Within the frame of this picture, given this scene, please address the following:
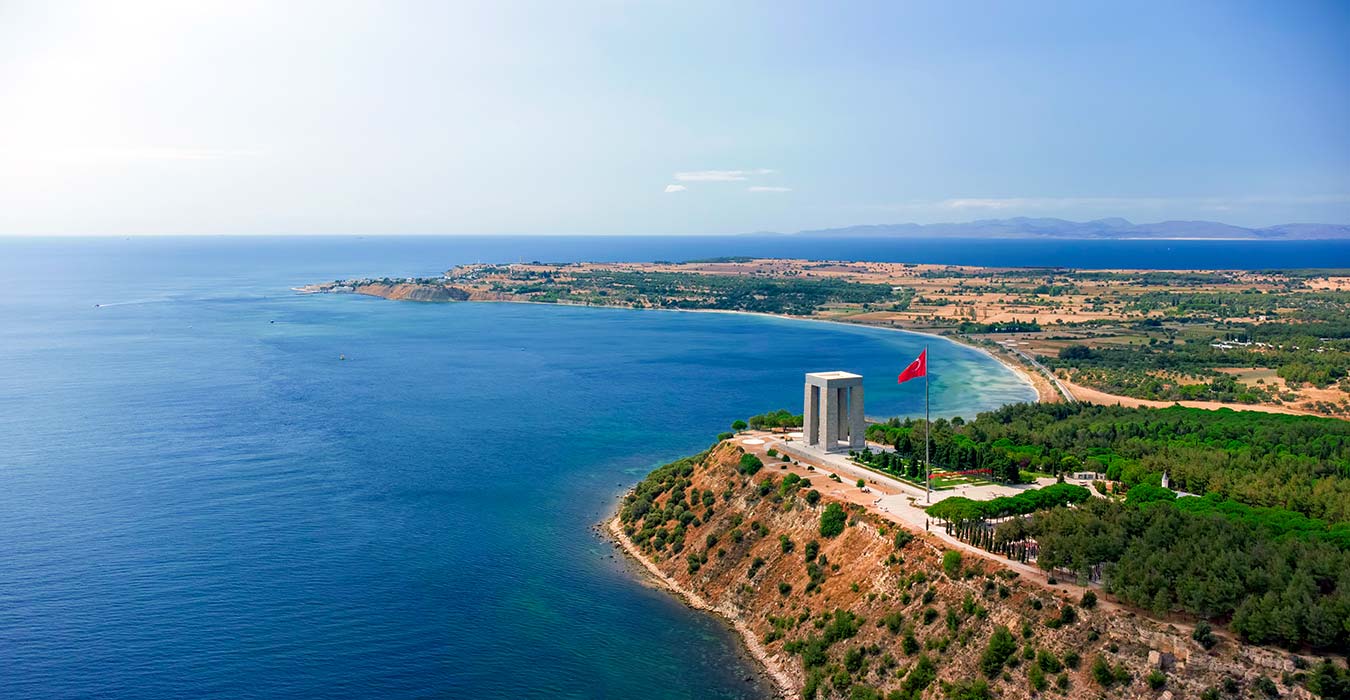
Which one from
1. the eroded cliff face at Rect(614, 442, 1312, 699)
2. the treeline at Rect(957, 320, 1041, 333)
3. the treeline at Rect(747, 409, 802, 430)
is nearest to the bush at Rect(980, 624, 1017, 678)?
the eroded cliff face at Rect(614, 442, 1312, 699)

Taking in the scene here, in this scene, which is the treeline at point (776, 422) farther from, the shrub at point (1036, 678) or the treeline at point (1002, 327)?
the treeline at point (1002, 327)

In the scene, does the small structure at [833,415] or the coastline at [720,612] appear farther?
the small structure at [833,415]

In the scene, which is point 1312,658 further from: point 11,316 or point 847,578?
point 11,316

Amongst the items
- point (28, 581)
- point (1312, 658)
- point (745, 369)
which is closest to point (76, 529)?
point (28, 581)

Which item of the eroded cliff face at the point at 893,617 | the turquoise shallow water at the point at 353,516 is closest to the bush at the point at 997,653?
the eroded cliff face at the point at 893,617

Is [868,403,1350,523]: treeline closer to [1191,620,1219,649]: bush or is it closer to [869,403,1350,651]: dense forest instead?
[869,403,1350,651]: dense forest

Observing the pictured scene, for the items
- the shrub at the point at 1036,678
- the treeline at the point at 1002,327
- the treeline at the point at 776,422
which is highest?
the treeline at the point at 1002,327

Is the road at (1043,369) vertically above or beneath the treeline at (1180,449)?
beneath
